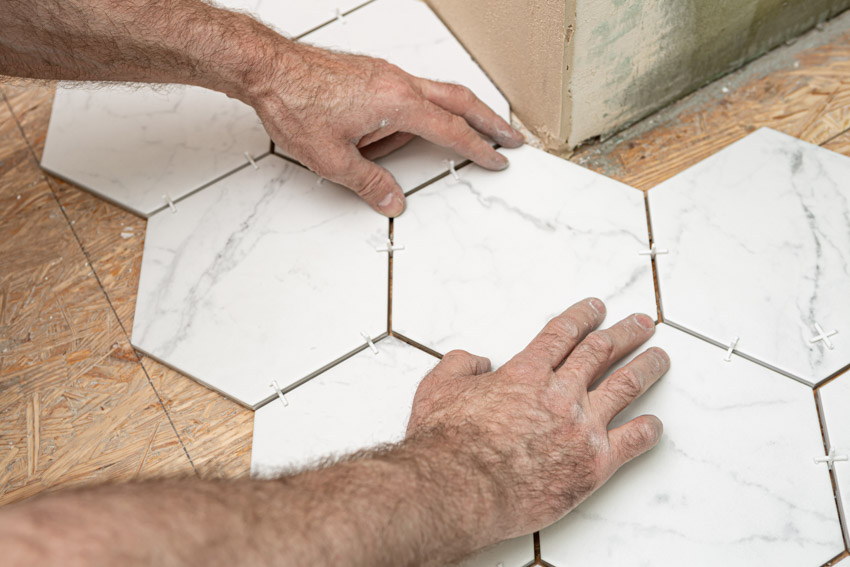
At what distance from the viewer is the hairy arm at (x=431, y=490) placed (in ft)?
2.04

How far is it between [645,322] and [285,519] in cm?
63

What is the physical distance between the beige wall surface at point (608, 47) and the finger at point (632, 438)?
558 mm

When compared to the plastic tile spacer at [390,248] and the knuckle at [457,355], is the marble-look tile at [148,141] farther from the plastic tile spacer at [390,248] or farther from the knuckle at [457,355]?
the knuckle at [457,355]

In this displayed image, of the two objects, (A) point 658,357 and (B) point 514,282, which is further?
(B) point 514,282

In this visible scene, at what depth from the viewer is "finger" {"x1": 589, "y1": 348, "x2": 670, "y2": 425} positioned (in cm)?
97

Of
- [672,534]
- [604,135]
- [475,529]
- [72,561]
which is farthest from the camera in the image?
[604,135]

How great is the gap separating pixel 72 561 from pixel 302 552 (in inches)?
7.9

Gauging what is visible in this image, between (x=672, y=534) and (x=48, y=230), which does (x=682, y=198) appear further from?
(x=48, y=230)

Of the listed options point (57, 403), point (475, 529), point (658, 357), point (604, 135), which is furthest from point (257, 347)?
point (604, 135)

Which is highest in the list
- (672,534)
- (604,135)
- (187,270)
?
(187,270)

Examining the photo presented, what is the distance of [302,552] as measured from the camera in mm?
678

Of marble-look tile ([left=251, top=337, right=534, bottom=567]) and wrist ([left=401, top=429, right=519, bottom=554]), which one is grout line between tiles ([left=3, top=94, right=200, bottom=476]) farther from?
wrist ([left=401, top=429, right=519, bottom=554])

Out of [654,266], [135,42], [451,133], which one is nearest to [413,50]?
[451,133]

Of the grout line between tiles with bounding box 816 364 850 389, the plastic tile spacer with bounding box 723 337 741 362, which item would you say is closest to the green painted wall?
the plastic tile spacer with bounding box 723 337 741 362
